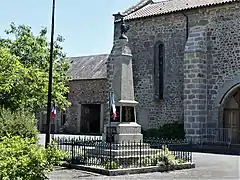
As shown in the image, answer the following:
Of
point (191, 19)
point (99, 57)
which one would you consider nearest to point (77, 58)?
point (99, 57)

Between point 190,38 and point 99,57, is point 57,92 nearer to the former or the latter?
point 190,38

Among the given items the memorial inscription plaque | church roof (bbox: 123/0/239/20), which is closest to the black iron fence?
→ the memorial inscription plaque

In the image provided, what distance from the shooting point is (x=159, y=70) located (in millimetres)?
24516

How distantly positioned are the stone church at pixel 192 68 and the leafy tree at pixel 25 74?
18.9 feet

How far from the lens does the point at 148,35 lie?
2506 cm

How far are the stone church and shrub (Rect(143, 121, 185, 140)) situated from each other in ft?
1.71

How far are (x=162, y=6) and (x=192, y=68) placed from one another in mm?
6628

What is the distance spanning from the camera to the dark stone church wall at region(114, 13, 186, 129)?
76.8ft

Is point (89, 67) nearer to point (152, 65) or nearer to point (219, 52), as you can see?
point (152, 65)

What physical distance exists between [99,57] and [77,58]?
11.6 feet

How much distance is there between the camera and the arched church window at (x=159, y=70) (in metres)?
24.3

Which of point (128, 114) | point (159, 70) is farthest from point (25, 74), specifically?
point (159, 70)

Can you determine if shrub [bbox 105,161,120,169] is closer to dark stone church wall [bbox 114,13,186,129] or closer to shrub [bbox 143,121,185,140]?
shrub [bbox 143,121,185,140]

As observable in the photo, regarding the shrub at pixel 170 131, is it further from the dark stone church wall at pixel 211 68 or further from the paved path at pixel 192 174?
the paved path at pixel 192 174
